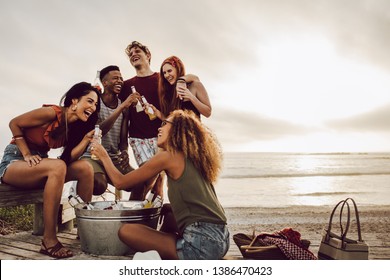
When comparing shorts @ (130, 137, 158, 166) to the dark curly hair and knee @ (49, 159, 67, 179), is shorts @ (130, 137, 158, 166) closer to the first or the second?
the dark curly hair

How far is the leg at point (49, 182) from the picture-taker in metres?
2.69

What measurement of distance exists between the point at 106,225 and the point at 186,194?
28.6 inches

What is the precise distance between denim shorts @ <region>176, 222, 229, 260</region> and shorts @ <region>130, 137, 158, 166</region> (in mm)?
1270

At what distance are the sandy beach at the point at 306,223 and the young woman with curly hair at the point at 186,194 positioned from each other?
2.35ft

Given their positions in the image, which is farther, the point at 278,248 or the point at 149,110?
the point at 149,110

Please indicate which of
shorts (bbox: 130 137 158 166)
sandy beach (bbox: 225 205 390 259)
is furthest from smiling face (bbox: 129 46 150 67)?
sandy beach (bbox: 225 205 390 259)

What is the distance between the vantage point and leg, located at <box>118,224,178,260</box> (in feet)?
7.84

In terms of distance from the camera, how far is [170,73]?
3395 mm

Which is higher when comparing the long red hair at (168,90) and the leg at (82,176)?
the long red hair at (168,90)

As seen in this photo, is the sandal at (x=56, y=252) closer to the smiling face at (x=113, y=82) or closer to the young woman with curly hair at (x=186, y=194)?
the young woman with curly hair at (x=186, y=194)

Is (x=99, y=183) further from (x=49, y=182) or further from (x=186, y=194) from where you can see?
(x=186, y=194)

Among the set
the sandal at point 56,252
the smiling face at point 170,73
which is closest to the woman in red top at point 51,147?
the sandal at point 56,252

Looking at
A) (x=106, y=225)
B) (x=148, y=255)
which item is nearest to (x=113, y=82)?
(x=106, y=225)

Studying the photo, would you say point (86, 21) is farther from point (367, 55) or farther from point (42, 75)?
point (367, 55)
